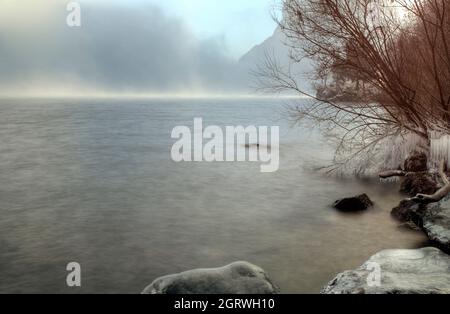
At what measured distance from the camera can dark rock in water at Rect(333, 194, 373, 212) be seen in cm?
1261

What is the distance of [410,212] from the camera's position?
11.1 meters

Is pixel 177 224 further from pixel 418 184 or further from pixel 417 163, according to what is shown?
pixel 417 163

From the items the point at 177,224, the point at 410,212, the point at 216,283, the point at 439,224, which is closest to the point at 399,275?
the point at 216,283

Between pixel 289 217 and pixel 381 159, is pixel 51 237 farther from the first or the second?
pixel 381 159

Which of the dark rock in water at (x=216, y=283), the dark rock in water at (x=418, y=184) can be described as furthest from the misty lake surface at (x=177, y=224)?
the dark rock in water at (x=216, y=283)

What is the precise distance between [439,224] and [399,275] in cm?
334

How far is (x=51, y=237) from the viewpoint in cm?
1064

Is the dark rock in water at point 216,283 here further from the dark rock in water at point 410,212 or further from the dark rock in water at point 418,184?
the dark rock in water at point 418,184

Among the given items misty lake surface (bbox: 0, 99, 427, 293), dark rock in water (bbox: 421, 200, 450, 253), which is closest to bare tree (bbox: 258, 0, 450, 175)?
misty lake surface (bbox: 0, 99, 427, 293)

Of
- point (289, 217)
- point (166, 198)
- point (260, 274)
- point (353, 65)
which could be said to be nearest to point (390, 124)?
point (353, 65)

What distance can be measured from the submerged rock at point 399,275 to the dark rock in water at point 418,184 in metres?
5.69

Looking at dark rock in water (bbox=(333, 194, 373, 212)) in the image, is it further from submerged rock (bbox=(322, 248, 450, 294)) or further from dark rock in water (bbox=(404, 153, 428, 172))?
submerged rock (bbox=(322, 248, 450, 294))
